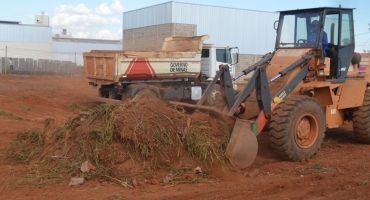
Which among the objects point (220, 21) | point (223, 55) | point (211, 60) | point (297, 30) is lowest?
point (211, 60)

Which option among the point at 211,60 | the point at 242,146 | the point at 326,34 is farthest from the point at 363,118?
the point at 211,60

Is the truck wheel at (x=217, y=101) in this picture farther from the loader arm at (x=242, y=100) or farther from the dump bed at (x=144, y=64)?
the dump bed at (x=144, y=64)

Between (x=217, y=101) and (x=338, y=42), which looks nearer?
(x=217, y=101)

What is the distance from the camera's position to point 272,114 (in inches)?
329

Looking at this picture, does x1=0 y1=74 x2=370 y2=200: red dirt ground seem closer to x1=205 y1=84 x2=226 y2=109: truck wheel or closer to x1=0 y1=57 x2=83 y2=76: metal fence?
x1=205 y1=84 x2=226 y2=109: truck wheel

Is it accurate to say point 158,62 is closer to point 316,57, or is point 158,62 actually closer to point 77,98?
point 77,98

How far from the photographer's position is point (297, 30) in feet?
32.8

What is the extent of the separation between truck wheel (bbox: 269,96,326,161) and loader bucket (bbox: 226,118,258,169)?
0.59 metres

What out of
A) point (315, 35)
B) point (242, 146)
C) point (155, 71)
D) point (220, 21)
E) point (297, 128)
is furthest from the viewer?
point (220, 21)

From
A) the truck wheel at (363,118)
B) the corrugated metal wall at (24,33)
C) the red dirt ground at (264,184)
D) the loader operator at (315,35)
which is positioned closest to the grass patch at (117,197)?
the red dirt ground at (264,184)

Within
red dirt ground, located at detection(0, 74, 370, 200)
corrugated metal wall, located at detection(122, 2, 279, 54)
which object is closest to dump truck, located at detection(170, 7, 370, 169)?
red dirt ground, located at detection(0, 74, 370, 200)

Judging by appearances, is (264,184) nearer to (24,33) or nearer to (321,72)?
(321,72)

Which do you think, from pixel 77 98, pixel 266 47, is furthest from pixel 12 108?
pixel 266 47

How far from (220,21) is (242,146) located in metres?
27.4
